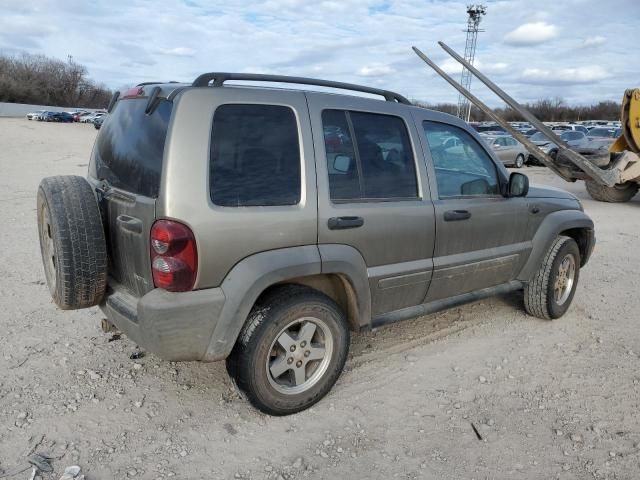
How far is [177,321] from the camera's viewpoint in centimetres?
281

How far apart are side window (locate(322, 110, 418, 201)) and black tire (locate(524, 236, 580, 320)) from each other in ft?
5.85

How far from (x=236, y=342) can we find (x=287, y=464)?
2.34ft

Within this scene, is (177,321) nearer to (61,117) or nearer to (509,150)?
(509,150)

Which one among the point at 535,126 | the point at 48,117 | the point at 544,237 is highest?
the point at 535,126

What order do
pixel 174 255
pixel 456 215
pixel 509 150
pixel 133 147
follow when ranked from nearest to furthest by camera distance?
pixel 174 255
pixel 133 147
pixel 456 215
pixel 509 150

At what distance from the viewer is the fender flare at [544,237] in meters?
4.62

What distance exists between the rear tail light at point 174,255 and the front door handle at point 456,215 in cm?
188

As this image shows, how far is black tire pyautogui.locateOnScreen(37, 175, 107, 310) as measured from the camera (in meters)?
3.02

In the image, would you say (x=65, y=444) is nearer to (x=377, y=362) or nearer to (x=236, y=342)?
(x=236, y=342)

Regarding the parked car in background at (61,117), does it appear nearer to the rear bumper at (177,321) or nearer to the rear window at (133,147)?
the rear window at (133,147)

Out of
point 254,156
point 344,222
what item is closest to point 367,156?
point 344,222

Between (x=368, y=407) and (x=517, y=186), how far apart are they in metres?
2.10

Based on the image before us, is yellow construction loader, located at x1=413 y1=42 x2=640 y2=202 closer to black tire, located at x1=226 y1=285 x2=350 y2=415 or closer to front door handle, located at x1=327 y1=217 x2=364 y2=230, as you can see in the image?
front door handle, located at x1=327 y1=217 x2=364 y2=230

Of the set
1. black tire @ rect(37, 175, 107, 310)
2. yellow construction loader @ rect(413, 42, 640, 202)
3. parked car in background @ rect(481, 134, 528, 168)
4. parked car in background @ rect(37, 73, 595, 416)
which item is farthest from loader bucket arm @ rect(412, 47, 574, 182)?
parked car in background @ rect(481, 134, 528, 168)
